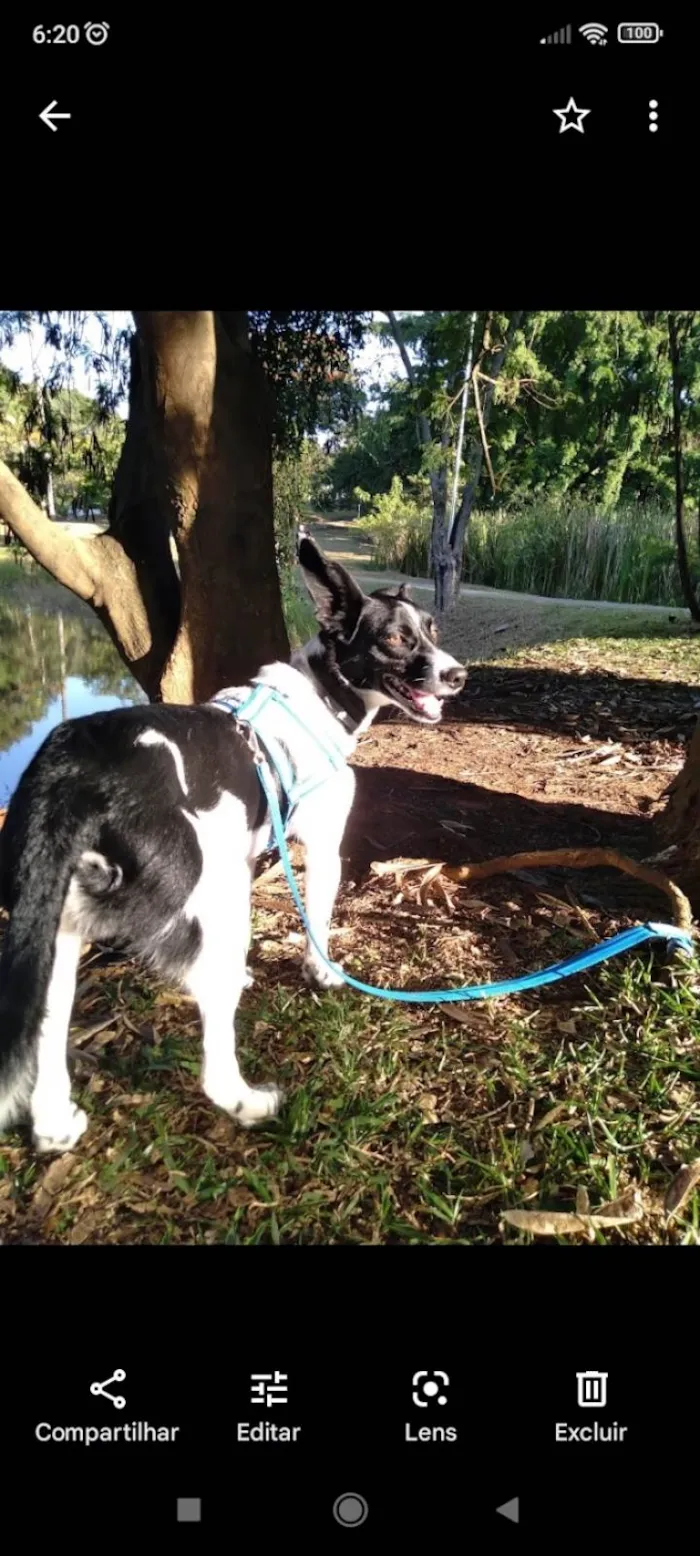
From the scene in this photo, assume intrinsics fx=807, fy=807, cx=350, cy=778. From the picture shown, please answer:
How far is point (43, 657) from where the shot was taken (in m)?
9.80

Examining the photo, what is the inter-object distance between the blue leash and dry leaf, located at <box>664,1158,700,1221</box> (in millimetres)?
593

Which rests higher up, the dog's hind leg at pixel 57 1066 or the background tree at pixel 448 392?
the background tree at pixel 448 392

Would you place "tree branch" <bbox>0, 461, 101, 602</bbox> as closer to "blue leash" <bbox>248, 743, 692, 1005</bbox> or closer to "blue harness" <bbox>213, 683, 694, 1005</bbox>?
"blue harness" <bbox>213, 683, 694, 1005</bbox>

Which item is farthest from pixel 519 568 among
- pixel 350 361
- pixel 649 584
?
pixel 350 361

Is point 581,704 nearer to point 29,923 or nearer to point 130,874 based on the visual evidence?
point 130,874

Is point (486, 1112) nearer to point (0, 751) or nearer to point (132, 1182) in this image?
point (132, 1182)

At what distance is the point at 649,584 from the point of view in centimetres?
1451
